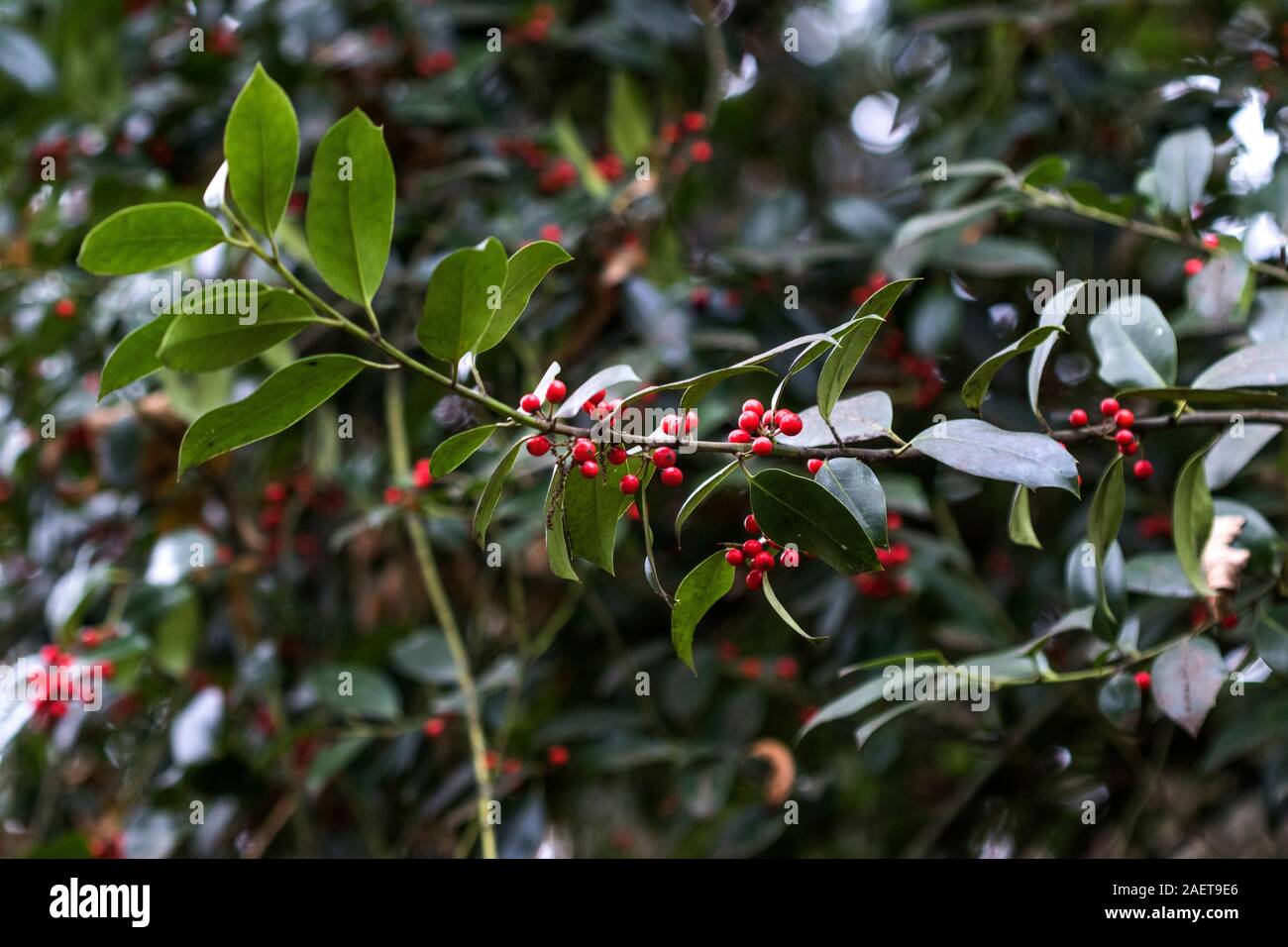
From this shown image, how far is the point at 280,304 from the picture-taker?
0.67m

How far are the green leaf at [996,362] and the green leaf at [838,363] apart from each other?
0.08 meters

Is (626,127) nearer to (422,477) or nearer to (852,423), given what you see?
(422,477)

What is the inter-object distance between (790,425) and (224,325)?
0.34 metres

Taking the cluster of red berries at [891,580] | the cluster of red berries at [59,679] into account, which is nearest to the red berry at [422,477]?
the cluster of red berries at [59,679]

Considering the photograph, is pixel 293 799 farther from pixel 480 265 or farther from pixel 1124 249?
pixel 1124 249

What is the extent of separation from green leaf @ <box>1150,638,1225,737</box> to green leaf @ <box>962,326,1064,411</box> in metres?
0.28

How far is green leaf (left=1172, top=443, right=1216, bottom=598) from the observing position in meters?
0.84

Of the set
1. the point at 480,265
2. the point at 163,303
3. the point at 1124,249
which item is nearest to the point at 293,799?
the point at 163,303

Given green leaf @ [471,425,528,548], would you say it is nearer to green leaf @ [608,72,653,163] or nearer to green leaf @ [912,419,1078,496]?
green leaf @ [912,419,1078,496]

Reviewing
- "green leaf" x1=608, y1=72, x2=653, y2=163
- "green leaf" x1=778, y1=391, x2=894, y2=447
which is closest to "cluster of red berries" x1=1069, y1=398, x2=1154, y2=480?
"green leaf" x1=778, y1=391, x2=894, y2=447

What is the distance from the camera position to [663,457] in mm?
693

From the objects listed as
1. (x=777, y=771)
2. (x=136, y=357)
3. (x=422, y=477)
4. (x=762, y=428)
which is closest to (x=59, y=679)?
(x=422, y=477)

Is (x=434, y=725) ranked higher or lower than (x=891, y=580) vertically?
lower

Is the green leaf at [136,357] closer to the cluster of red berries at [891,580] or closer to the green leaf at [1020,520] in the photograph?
the green leaf at [1020,520]
